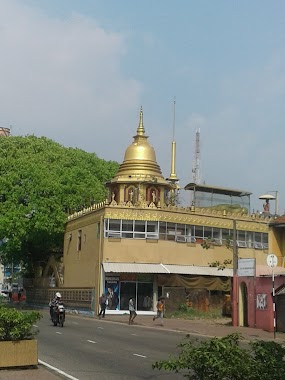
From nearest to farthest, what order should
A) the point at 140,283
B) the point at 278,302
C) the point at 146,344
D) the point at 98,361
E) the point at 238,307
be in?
the point at 98,361, the point at 146,344, the point at 278,302, the point at 238,307, the point at 140,283

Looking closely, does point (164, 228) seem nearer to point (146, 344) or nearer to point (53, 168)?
point (53, 168)

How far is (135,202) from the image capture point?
42.7 metres

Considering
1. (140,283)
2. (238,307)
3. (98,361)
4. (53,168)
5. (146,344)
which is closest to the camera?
(98,361)

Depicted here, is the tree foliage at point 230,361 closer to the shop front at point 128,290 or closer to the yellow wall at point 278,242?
the yellow wall at point 278,242

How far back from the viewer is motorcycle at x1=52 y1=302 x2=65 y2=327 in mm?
25953

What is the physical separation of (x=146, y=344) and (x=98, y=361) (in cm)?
552

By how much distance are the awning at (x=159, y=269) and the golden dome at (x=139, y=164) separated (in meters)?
A: 7.91

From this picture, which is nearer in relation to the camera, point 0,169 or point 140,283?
point 140,283

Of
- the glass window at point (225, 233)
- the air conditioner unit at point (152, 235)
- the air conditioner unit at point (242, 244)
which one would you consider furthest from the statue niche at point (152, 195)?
the air conditioner unit at point (242, 244)

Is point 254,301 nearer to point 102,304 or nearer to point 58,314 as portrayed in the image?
point 58,314

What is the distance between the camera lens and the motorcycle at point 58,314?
1022 inches

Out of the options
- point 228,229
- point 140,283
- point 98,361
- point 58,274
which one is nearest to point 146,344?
point 98,361

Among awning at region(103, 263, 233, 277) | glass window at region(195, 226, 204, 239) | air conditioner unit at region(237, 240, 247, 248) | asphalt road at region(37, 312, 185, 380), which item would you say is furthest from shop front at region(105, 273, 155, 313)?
asphalt road at region(37, 312, 185, 380)

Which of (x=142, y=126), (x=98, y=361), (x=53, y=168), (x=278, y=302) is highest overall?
(x=142, y=126)
